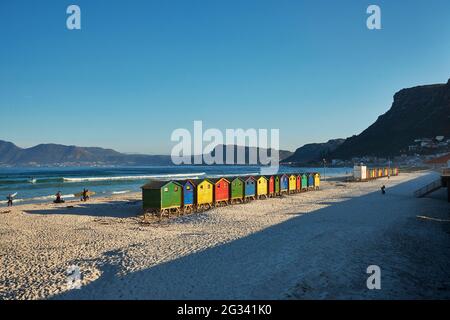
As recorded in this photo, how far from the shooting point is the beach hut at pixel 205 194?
25.0 meters

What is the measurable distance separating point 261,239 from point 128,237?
6.00 meters

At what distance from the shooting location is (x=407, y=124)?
178m

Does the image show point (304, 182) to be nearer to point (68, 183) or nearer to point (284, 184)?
point (284, 184)

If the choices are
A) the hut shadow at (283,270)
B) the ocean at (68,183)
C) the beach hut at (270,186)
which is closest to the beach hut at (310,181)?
the beach hut at (270,186)

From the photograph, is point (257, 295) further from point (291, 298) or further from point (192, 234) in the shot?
point (192, 234)

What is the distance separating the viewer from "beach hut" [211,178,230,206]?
26.7 metres

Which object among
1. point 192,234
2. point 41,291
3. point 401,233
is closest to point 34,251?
point 41,291

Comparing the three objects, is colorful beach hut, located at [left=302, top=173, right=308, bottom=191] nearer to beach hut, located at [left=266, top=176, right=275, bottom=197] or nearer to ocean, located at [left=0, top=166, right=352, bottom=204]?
beach hut, located at [left=266, top=176, right=275, bottom=197]

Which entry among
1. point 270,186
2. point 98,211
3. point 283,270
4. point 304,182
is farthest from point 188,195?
point 304,182

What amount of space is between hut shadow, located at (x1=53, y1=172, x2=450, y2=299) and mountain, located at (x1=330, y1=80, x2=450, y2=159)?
161065 millimetres

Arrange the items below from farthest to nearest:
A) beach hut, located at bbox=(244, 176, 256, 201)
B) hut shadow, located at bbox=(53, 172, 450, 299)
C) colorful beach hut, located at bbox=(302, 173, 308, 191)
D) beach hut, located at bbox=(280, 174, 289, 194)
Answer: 1. colorful beach hut, located at bbox=(302, 173, 308, 191)
2. beach hut, located at bbox=(280, 174, 289, 194)
3. beach hut, located at bbox=(244, 176, 256, 201)
4. hut shadow, located at bbox=(53, 172, 450, 299)

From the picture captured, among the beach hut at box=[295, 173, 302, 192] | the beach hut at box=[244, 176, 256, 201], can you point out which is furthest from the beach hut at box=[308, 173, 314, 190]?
the beach hut at box=[244, 176, 256, 201]

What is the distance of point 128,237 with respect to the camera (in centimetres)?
Result: 1573

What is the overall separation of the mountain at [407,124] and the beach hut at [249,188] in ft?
481
